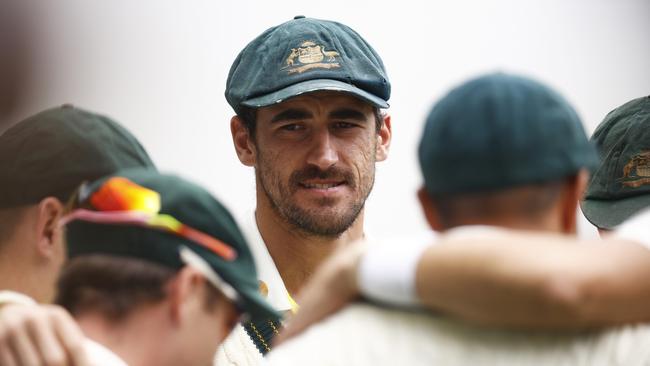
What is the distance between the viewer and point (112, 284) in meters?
1.41

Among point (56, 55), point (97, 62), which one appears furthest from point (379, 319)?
point (97, 62)

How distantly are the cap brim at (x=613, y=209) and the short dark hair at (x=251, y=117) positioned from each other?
2.50ft

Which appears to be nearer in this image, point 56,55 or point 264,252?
point 56,55

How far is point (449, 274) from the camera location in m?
1.25

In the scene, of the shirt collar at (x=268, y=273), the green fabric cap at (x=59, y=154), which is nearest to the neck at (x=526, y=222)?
the green fabric cap at (x=59, y=154)

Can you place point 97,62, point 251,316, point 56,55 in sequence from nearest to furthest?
point 251,316 < point 56,55 < point 97,62

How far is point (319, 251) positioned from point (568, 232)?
1.75 metres

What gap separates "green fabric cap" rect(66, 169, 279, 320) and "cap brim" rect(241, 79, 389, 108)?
1327 millimetres

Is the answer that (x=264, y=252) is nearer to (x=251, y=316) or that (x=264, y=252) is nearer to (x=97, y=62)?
(x=97, y=62)

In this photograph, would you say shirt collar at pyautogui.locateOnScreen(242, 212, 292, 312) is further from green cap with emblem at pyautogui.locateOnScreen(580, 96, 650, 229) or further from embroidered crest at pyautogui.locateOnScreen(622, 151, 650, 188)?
embroidered crest at pyautogui.locateOnScreen(622, 151, 650, 188)

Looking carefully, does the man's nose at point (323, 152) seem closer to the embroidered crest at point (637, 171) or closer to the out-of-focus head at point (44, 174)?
the embroidered crest at point (637, 171)

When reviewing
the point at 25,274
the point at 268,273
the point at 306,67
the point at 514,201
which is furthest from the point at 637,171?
the point at 25,274

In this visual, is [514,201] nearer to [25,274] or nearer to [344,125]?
[25,274]

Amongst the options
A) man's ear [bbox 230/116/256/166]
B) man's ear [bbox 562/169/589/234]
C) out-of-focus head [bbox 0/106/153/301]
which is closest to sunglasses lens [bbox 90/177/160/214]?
out-of-focus head [bbox 0/106/153/301]
